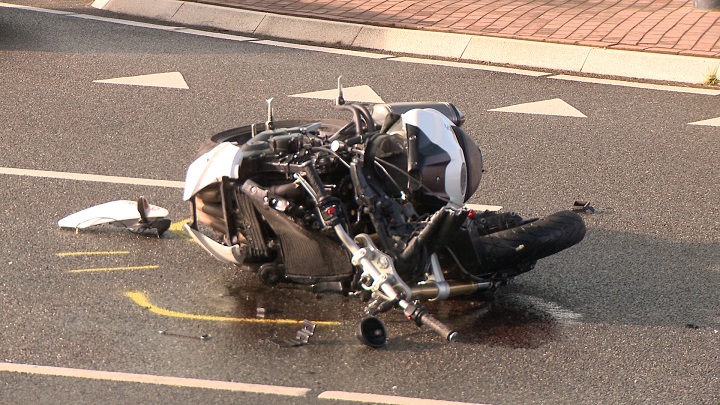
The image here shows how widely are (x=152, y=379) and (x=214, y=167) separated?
4.09 feet

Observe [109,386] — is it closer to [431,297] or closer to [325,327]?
[325,327]

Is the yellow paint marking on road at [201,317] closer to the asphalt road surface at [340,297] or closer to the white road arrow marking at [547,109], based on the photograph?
the asphalt road surface at [340,297]

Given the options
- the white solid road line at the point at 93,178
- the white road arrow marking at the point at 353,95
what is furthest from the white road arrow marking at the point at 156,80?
the white solid road line at the point at 93,178

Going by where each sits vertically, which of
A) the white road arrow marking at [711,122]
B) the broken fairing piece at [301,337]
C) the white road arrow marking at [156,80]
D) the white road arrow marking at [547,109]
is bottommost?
the white road arrow marking at [711,122]

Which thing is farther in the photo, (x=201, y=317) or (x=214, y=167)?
(x=214, y=167)

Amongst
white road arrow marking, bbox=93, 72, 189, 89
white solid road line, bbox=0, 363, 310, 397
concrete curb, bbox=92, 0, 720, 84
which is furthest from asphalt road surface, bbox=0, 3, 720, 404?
concrete curb, bbox=92, 0, 720, 84

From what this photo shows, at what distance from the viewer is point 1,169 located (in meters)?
7.86

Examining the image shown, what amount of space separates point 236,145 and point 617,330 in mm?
2027

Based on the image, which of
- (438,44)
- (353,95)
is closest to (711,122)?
(353,95)

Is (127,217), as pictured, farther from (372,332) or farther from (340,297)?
(372,332)

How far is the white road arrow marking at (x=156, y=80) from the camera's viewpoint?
33.0ft

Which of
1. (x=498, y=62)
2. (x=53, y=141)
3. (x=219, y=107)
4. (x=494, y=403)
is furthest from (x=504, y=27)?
(x=494, y=403)

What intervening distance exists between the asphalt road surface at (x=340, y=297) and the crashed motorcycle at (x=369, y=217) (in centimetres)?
20

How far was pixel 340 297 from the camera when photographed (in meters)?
5.93
